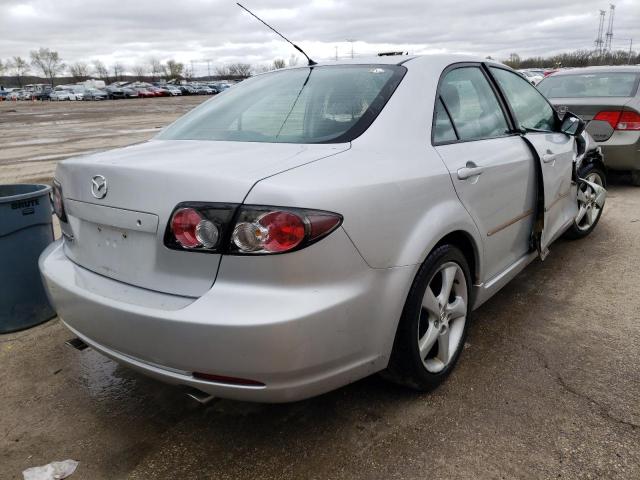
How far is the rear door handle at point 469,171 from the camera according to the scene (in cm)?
253

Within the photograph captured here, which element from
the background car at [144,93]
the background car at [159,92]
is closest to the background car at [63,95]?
the background car at [144,93]

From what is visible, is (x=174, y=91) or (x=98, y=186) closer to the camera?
(x=98, y=186)

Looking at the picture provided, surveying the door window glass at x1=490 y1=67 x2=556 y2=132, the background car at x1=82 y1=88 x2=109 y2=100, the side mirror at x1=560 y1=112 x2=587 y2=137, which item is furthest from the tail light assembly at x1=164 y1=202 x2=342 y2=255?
the background car at x1=82 y1=88 x2=109 y2=100

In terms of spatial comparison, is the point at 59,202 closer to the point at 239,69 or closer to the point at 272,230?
the point at 272,230

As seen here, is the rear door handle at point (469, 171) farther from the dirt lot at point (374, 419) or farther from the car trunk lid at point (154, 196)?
the dirt lot at point (374, 419)

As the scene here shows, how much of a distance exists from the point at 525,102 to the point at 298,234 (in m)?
2.55

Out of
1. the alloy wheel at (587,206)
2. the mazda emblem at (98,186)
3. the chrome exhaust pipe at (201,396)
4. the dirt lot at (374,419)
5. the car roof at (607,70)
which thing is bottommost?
the dirt lot at (374,419)

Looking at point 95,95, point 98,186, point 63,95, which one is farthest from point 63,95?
point 98,186

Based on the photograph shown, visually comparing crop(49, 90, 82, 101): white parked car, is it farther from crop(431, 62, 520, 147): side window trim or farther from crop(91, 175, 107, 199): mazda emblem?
crop(91, 175, 107, 199): mazda emblem

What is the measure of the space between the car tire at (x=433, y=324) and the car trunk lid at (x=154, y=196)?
69cm

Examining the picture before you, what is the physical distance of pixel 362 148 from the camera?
2.21 m

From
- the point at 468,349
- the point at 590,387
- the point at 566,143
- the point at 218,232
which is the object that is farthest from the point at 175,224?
the point at 566,143

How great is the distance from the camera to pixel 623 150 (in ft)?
21.4

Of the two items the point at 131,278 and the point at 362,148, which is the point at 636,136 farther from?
the point at 131,278
